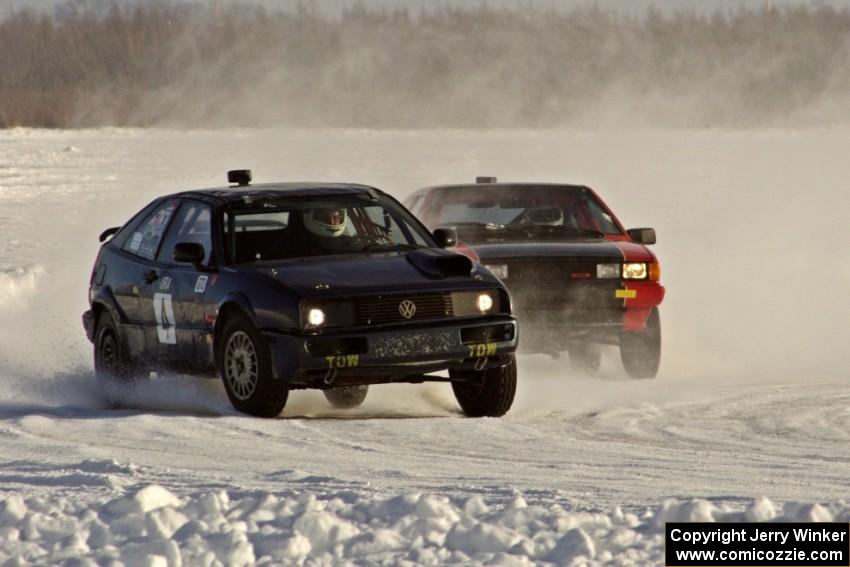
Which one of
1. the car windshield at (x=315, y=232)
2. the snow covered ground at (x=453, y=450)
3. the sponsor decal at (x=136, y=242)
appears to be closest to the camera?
the snow covered ground at (x=453, y=450)

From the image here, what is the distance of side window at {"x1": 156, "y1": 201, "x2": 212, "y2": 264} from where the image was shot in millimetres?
11555

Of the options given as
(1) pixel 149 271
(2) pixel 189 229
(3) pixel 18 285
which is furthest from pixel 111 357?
(3) pixel 18 285

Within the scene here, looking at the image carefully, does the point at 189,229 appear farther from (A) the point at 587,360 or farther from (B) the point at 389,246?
(A) the point at 587,360

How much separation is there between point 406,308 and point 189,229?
6.38 ft

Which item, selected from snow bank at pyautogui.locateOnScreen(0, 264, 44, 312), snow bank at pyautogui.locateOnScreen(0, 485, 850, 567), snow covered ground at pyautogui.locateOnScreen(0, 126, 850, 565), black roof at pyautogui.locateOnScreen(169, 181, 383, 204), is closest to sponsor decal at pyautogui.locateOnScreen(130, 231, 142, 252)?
black roof at pyautogui.locateOnScreen(169, 181, 383, 204)

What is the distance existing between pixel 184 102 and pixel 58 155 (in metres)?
11.1

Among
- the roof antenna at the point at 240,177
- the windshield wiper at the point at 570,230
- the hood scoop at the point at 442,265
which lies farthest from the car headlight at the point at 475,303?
the windshield wiper at the point at 570,230

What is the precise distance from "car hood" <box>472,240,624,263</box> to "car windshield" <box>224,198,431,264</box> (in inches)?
82.1

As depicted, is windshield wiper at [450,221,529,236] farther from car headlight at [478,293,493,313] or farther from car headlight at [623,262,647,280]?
car headlight at [478,293,493,313]

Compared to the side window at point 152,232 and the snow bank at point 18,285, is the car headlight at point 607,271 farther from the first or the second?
the snow bank at point 18,285

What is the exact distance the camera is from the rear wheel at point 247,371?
10.5 meters

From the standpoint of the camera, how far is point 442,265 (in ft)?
35.5

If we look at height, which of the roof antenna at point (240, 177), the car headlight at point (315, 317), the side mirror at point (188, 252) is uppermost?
the roof antenna at point (240, 177)

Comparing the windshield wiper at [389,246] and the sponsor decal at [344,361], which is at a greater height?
the windshield wiper at [389,246]
